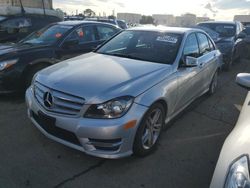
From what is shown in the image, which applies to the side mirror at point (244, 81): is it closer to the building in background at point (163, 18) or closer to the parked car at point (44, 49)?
the parked car at point (44, 49)

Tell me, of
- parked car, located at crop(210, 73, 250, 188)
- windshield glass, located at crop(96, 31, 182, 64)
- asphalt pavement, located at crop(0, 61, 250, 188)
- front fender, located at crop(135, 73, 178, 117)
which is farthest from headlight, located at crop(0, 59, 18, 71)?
parked car, located at crop(210, 73, 250, 188)

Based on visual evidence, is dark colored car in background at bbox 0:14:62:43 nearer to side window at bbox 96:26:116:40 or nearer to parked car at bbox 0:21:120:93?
parked car at bbox 0:21:120:93

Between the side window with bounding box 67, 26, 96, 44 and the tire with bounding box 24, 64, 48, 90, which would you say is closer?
the tire with bounding box 24, 64, 48, 90

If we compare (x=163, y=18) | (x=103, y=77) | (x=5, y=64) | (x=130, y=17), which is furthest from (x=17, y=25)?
(x=130, y=17)

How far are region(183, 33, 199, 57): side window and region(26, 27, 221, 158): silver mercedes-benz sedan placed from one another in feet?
0.06

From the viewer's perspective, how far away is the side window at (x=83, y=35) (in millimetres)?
5928

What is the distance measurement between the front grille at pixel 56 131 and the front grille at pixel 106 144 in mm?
200

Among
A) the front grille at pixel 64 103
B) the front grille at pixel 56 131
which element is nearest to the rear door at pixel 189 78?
the front grille at pixel 64 103

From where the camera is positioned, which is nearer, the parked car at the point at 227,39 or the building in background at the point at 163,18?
the parked car at the point at 227,39

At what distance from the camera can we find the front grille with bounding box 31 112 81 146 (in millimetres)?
2992

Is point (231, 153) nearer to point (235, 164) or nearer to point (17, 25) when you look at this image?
point (235, 164)

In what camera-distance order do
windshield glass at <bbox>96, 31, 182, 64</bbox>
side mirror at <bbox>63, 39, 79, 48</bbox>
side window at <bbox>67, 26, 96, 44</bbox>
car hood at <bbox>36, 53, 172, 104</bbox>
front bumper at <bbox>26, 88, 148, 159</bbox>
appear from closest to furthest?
front bumper at <bbox>26, 88, 148, 159</bbox> → car hood at <bbox>36, 53, 172, 104</bbox> → windshield glass at <bbox>96, 31, 182, 64</bbox> → side mirror at <bbox>63, 39, 79, 48</bbox> → side window at <bbox>67, 26, 96, 44</bbox>

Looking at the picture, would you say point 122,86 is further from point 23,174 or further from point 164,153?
point 23,174

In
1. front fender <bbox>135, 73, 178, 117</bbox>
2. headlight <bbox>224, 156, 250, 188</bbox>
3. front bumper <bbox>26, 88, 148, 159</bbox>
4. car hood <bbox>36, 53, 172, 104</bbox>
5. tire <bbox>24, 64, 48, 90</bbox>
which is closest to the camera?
headlight <bbox>224, 156, 250, 188</bbox>
